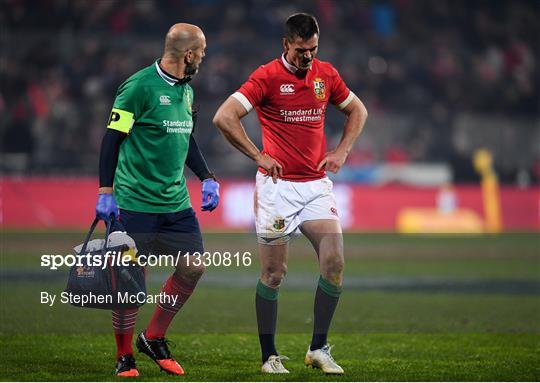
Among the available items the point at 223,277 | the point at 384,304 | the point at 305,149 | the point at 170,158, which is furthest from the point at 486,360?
the point at 223,277

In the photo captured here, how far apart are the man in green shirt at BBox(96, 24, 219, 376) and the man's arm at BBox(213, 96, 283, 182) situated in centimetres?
24

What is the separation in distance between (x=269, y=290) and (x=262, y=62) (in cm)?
1594

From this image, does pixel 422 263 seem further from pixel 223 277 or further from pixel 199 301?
pixel 199 301

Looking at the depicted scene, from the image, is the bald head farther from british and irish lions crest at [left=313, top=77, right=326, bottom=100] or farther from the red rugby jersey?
british and irish lions crest at [left=313, top=77, right=326, bottom=100]

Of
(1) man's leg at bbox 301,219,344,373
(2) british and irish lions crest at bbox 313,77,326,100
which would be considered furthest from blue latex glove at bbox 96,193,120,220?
(2) british and irish lions crest at bbox 313,77,326,100

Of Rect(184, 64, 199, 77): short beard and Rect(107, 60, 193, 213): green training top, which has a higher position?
Rect(184, 64, 199, 77): short beard

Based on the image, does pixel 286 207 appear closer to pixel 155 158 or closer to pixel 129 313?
pixel 155 158

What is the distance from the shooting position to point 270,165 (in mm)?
7461

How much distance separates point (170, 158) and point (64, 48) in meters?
16.2

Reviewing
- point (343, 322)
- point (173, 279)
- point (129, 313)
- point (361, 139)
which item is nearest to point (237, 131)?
point (173, 279)

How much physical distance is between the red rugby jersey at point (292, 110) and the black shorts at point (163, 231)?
0.79 meters

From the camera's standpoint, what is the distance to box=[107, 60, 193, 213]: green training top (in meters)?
7.23

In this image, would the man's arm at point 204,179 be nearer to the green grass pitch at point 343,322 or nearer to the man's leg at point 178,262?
the man's leg at point 178,262

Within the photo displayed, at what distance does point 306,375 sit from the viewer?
738cm
